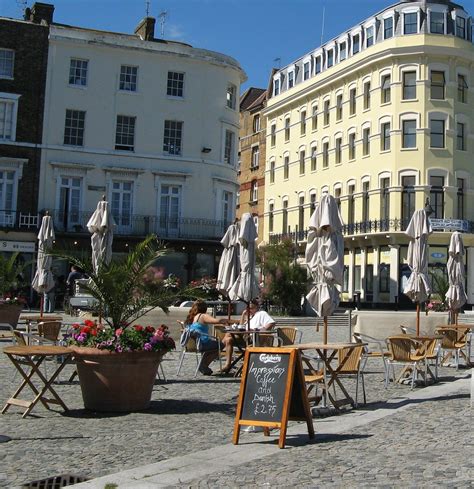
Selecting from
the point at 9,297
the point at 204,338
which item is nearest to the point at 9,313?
the point at 9,297

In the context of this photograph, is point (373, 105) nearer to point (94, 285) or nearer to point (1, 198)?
point (1, 198)

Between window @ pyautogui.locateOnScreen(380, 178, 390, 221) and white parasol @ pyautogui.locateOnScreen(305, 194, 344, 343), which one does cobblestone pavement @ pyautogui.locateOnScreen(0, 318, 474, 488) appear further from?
window @ pyautogui.locateOnScreen(380, 178, 390, 221)

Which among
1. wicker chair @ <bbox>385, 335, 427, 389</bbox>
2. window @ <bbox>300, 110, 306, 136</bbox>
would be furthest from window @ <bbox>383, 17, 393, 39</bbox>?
wicker chair @ <bbox>385, 335, 427, 389</bbox>

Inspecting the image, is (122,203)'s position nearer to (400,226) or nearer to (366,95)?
(400,226)

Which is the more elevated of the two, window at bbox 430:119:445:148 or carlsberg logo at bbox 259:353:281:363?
window at bbox 430:119:445:148

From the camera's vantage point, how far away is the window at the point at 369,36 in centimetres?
4912

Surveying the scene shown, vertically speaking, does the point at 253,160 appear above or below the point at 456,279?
above

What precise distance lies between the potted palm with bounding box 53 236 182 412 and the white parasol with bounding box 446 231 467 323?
10.4 m

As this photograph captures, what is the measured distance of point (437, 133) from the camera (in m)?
46.3

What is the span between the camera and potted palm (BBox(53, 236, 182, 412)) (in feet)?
29.9

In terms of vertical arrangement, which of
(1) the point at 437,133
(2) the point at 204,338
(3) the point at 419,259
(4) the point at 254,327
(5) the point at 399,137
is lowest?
(2) the point at 204,338

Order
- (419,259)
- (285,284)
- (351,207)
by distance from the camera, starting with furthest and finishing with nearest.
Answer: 1. (351,207)
2. (285,284)
3. (419,259)

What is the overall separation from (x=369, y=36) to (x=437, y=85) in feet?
19.3

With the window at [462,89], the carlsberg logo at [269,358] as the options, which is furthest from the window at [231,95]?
the carlsberg logo at [269,358]
